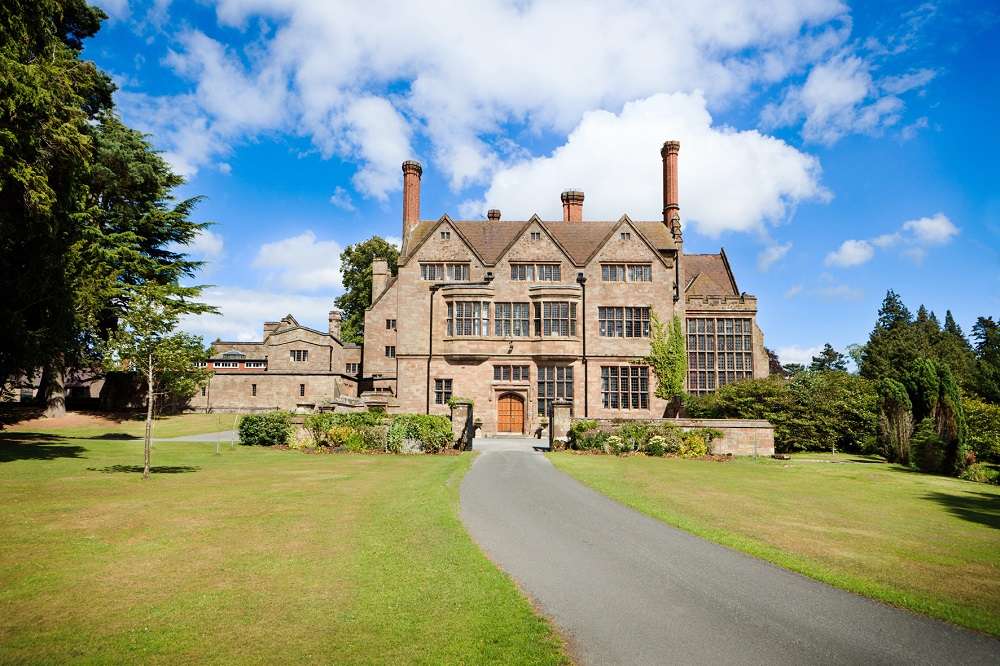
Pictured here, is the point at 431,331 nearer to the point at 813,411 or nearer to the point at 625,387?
the point at 625,387

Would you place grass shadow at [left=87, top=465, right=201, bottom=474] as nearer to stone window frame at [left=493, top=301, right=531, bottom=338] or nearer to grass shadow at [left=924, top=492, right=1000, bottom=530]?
grass shadow at [left=924, top=492, right=1000, bottom=530]

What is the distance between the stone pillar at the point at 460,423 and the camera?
86.7 ft

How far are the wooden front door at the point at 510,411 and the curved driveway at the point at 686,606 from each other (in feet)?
85.6

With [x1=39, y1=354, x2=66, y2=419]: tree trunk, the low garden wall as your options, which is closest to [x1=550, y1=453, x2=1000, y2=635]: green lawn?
the low garden wall

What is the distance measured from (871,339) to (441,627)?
81.5 meters

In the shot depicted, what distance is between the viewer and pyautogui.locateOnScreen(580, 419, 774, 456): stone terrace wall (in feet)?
86.9

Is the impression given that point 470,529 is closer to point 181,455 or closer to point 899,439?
point 181,455

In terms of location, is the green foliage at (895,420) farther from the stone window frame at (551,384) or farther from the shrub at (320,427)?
the shrub at (320,427)

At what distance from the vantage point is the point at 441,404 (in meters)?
37.4

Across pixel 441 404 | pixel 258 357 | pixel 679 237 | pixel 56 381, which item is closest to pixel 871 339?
pixel 679 237

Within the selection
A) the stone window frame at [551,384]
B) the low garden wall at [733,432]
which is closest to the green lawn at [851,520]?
the low garden wall at [733,432]

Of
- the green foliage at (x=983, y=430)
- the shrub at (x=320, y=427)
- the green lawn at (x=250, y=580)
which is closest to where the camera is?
the green lawn at (x=250, y=580)

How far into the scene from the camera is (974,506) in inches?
557

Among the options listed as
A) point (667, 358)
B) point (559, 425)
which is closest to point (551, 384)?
point (667, 358)
